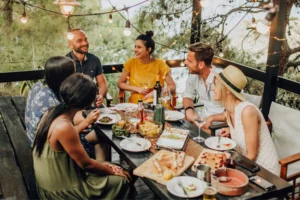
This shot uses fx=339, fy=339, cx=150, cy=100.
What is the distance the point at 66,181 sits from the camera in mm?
2160

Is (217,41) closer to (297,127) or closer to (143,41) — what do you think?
(143,41)

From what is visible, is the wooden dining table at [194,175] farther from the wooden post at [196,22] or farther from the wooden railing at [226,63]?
the wooden post at [196,22]

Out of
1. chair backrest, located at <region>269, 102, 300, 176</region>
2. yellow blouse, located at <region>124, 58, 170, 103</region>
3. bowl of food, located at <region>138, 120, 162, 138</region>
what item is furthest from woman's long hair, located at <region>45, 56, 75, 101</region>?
chair backrest, located at <region>269, 102, 300, 176</region>

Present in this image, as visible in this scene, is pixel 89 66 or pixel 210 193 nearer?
pixel 210 193

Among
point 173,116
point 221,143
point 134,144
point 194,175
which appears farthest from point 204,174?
point 173,116

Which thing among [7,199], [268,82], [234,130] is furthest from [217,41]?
[7,199]

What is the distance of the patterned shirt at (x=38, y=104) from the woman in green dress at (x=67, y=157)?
49 cm

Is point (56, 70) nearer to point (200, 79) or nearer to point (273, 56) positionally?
point (200, 79)

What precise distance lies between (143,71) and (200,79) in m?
0.77

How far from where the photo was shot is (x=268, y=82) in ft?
12.1

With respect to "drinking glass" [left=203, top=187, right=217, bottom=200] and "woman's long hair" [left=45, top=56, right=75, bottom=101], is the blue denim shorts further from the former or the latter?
"drinking glass" [left=203, top=187, right=217, bottom=200]

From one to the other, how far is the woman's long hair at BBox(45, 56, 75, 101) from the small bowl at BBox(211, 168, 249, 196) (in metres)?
1.38

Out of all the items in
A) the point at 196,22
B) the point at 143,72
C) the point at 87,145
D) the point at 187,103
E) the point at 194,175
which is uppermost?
the point at 196,22

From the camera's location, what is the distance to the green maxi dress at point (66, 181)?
6.88 ft
